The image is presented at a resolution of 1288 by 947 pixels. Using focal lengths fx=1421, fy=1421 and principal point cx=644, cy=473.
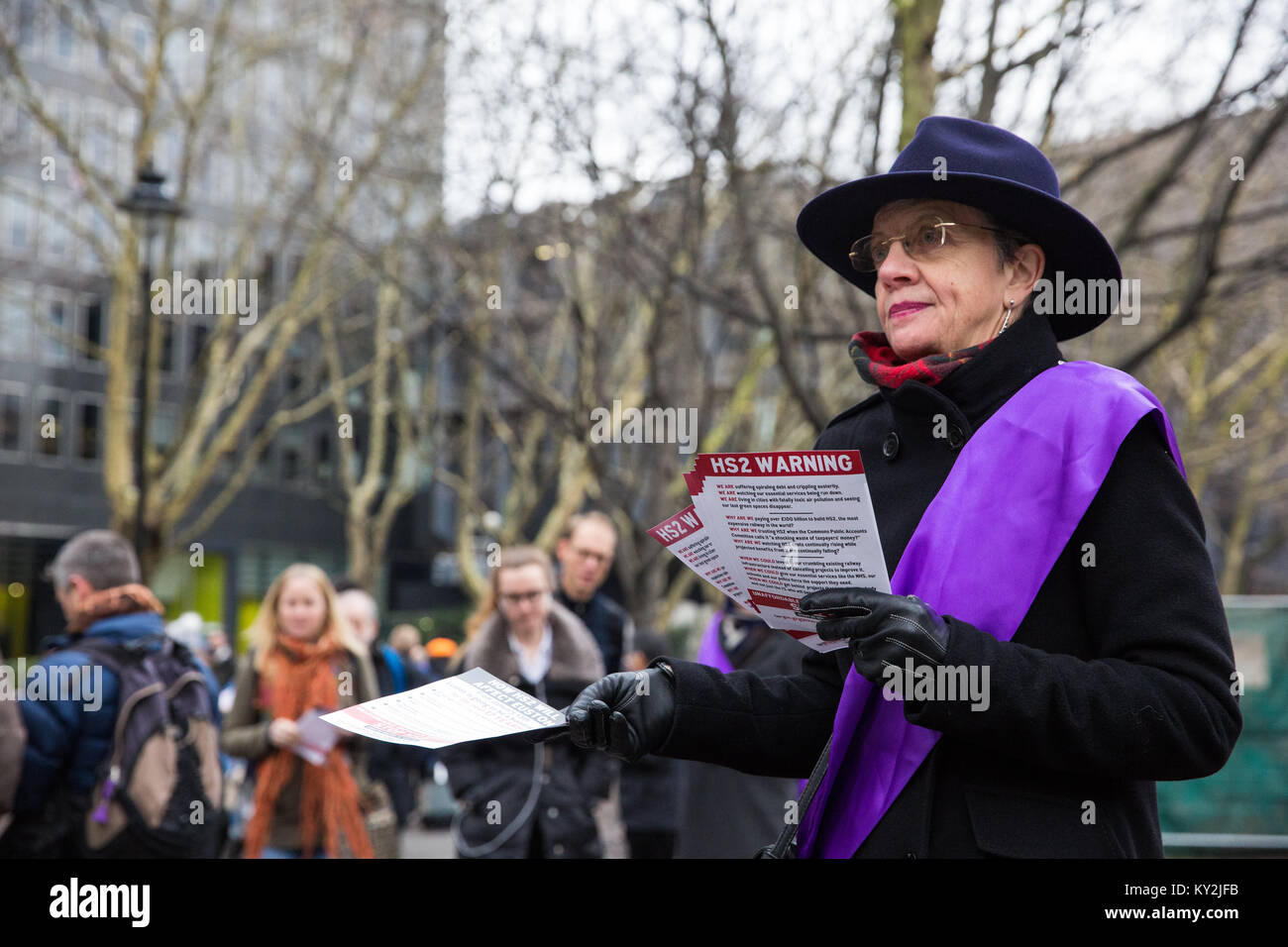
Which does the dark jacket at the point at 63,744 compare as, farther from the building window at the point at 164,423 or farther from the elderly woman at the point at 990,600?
the building window at the point at 164,423

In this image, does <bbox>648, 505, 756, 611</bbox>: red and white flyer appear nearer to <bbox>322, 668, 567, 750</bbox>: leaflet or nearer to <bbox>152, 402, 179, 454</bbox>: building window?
<bbox>322, 668, 567, 750</bbox>: leaflet

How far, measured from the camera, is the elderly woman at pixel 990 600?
209 cm

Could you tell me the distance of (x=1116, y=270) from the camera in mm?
2660

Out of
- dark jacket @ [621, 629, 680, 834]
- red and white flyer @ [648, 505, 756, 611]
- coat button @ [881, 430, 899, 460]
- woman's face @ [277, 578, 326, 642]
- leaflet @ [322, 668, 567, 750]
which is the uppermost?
coat button @ [881, 430, 899, 460]

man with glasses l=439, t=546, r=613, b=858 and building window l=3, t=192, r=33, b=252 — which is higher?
building window l=3, t=192, r=33, b=252

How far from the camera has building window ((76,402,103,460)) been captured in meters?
36.1

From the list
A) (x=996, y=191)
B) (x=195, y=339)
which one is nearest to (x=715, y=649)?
(x=996, y=191)

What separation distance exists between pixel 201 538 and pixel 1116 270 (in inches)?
1504

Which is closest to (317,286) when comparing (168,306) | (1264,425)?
(168,306)

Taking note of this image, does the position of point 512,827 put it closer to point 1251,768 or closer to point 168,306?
point 1251,768

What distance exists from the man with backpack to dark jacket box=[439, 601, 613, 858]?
1049mm

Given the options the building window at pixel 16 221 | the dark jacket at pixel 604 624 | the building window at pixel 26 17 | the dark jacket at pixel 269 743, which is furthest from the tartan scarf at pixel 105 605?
the building window at pixel 16 221

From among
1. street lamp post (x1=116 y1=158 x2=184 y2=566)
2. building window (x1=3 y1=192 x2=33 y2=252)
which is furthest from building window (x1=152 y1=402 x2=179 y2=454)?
street lamp post (x1=116 y1=158 x2=184 y2=566)

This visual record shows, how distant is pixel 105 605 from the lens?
5.43 metres
